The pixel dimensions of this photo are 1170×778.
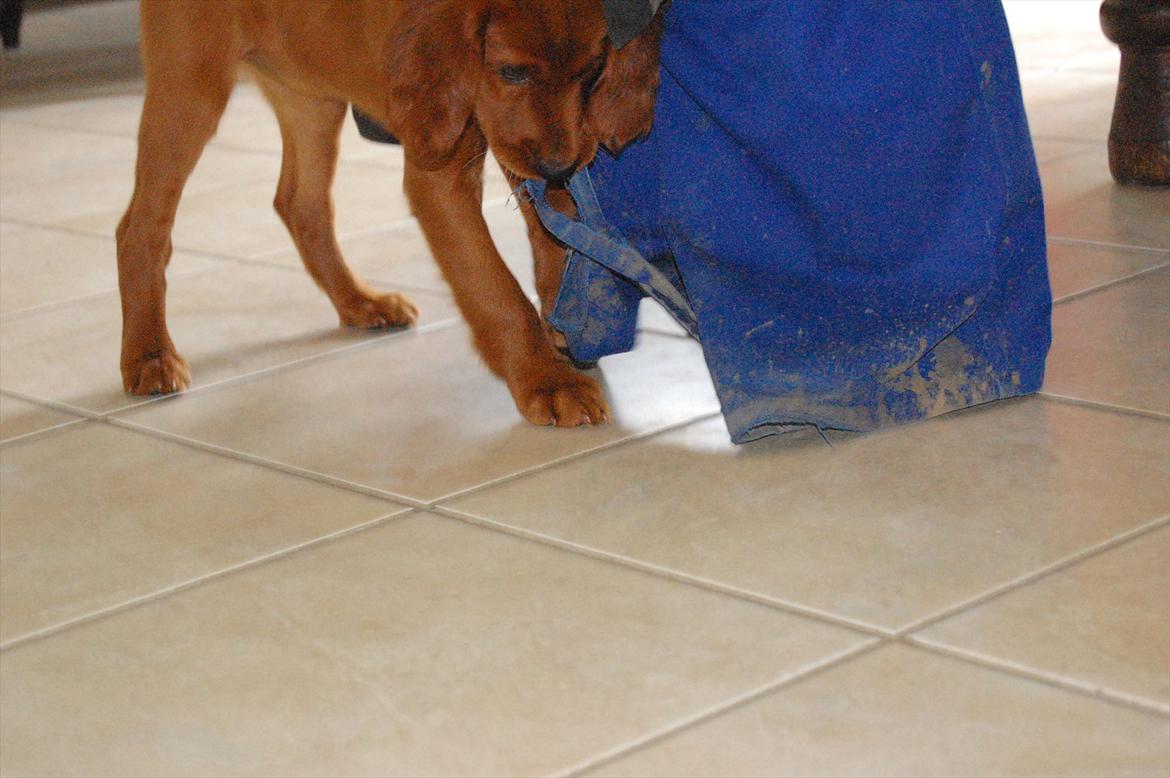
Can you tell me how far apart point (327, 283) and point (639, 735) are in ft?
4.85

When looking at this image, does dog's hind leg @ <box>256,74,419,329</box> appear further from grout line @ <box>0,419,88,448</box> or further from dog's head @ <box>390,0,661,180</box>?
dog's head @ <box>390,0,661,180</box>

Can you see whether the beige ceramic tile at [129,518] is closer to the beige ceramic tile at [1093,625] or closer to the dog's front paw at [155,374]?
the dog's front paw at [155,374]

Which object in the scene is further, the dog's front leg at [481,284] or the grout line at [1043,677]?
the dog's front leg at [481,284]

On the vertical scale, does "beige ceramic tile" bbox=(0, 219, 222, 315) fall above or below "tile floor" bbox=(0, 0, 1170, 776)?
above

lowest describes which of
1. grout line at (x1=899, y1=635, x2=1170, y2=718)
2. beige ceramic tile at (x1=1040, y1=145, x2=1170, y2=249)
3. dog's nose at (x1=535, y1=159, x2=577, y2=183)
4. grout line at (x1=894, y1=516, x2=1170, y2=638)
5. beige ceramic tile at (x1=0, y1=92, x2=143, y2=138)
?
beige ceramic tile at (x1=1040, y1=145, x2=1170, y2=249)

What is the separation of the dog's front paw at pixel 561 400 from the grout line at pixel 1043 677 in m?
0.71

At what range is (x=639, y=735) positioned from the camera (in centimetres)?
120

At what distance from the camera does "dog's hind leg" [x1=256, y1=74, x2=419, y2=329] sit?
249 cm

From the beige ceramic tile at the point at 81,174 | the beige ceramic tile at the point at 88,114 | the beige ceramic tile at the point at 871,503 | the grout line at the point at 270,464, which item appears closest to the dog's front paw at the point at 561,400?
the beige ceramic tile at the point at 871,503

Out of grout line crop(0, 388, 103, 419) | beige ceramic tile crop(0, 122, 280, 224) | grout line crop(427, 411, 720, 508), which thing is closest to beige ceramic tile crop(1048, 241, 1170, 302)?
grout line crop(427, 411, 720, 508)

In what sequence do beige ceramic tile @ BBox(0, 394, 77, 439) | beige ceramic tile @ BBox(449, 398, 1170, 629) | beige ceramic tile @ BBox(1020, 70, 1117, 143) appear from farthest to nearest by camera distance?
beige ceramic tile @ BBox(1020, 70, 1117, 143), beige ceramic tile @ BBox(0, 394, 77, 439), beige ceramic tile @ BBox(449, 398, 1170, 629)

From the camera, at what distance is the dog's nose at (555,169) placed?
179cm

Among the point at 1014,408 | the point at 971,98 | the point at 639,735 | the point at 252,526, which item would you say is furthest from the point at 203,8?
the point at 639,735

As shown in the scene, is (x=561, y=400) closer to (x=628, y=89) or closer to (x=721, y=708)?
(x=628, y=89)
